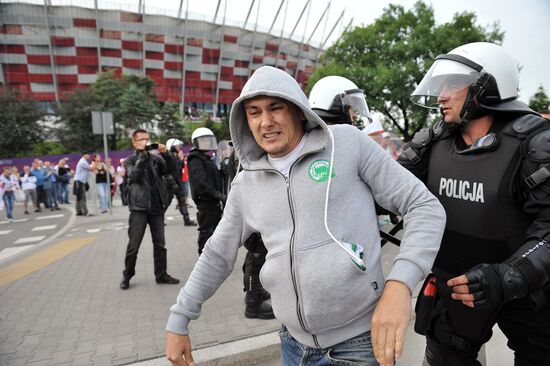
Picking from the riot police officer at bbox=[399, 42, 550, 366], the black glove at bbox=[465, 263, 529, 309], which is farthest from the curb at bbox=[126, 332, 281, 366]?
the black glove at bbox=[465, 263, 529, 309]

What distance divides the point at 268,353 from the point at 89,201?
12.9 m

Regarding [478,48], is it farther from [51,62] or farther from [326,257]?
[51,62]

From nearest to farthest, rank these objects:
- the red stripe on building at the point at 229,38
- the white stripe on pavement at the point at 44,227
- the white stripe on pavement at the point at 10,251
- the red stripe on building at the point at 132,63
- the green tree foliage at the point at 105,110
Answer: the white stripe on pavement at the point at 10,251, the white stripe on pavement at the point at 44,227, the green tree foliage at the point at 105,110, the red stripe on building at the point at 132,63, the red stripe on building at the point at 229,38

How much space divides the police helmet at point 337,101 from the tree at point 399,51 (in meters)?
19.3

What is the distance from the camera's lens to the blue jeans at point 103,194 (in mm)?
11500

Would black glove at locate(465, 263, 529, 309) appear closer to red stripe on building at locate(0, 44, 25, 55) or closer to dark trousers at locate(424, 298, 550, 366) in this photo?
dark trousers at locate(424, 298, 550, 366)

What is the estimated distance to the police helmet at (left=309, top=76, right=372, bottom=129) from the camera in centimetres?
285

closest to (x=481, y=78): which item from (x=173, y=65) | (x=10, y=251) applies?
(x=10, y=251)

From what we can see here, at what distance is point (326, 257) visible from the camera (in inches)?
48.8

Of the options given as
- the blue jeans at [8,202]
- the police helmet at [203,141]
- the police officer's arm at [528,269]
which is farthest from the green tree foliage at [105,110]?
the police officer's arm at [528,269]

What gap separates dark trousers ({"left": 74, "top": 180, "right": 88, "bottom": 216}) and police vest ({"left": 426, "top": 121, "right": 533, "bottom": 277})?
36.6ft

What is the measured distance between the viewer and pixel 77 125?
33.3 m

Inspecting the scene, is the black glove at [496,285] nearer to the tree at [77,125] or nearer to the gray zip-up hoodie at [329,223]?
the gray zip-up hoodie at [329,223]

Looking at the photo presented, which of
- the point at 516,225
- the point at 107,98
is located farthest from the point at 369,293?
the point at 107,98
